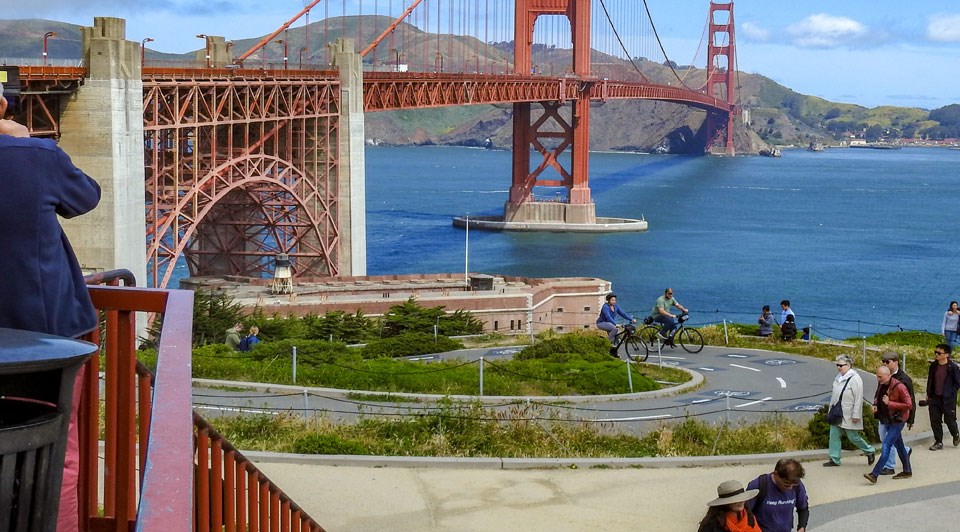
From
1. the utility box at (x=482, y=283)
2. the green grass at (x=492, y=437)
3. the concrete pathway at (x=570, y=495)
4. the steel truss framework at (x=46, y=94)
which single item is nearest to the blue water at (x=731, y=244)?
the utility box at (x=482, y=283)

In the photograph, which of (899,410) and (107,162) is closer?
(899,410)

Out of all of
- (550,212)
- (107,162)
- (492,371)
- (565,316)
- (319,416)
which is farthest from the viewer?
(550,212)

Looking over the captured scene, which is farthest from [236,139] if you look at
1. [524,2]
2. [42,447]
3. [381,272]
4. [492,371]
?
[524,2]

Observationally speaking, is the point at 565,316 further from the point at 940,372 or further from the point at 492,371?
the point at 940,372

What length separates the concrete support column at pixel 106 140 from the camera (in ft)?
90.7

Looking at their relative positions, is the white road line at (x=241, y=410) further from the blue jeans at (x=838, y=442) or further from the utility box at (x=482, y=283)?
the utility box at (x=482, y=283)

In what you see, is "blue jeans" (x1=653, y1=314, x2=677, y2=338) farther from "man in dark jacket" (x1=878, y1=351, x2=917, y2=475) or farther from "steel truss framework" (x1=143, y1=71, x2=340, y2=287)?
"steel truss framework" (x1=143, y1=71, x2=340, y2=287)

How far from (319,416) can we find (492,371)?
4394 mm

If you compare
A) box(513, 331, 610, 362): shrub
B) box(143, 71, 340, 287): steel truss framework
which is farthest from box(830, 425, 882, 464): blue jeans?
box(143, 71, 340, 287): steel truss framework

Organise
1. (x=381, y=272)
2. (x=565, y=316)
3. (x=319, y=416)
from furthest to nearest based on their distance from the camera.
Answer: (x=381, y=272) → (x=565, y=316) → (x=319, y=416)

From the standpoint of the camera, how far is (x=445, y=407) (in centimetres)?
1205

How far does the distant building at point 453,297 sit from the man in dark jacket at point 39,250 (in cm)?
2444

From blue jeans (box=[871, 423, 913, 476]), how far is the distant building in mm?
18452

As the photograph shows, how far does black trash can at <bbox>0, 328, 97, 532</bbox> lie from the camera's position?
1.97 meters
